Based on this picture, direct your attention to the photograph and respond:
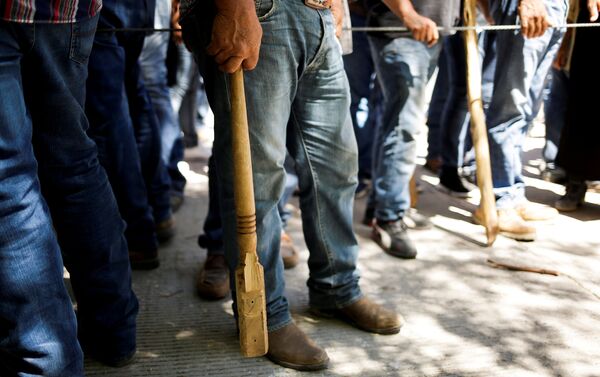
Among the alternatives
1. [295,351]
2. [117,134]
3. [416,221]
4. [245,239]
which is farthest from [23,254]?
[416,221]

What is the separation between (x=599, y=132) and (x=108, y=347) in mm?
3041

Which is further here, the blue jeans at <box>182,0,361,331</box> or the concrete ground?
the concrete ground

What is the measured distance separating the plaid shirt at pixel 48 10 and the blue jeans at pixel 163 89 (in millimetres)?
1748

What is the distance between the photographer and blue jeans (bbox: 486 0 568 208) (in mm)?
3629

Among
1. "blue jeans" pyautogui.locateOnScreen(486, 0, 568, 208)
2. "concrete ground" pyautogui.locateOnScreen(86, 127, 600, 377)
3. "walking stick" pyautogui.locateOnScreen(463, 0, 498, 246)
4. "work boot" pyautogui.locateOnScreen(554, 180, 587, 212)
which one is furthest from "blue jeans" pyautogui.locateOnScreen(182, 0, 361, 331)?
"work boot" pyautogui.locateOnScreen(554, 180, 587, 212)

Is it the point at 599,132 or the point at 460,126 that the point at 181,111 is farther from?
the point at 599,132

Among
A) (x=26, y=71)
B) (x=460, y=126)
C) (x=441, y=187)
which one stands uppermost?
(x=26, y=71)

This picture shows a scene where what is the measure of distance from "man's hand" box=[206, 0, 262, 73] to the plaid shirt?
0.37 m

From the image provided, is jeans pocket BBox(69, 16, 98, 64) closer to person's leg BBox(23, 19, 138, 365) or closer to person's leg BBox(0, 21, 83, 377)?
person's leg BBox(23, 19, 138, 365)

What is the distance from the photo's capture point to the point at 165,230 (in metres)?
3.63

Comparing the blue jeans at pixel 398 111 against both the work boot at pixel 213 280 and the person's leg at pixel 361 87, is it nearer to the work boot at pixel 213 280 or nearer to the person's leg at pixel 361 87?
the person's leg at pixel 361 87

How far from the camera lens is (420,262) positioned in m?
3.33

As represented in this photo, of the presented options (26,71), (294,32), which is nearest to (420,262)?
(294,32)

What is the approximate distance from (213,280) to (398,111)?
1.28m
